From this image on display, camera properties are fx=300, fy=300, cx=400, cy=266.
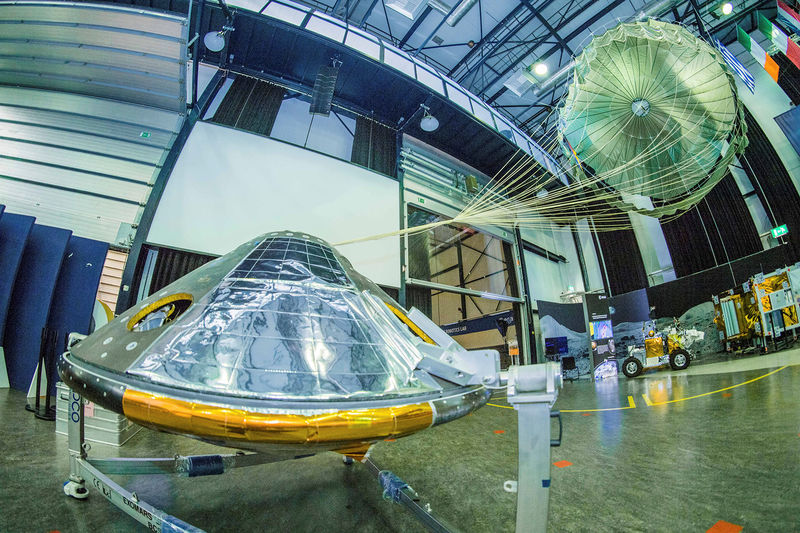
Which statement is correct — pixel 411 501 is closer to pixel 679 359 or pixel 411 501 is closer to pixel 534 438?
pixel 534 438

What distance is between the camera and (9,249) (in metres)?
3.68

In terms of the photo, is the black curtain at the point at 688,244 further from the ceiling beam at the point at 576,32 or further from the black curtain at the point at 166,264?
the black curtain at the point at 166,264

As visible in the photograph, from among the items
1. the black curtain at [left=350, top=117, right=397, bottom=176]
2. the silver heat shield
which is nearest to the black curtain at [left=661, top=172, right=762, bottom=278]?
the black curtain at [left=350, top=117, right=397, bottom=176]

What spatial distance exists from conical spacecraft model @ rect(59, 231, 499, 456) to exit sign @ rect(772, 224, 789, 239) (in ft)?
38.1

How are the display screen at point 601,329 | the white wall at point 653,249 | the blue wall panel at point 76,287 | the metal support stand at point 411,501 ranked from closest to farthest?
the metal support stand at point 411,501
the blue wall panel at point 76,287
the display screen at point 601,329
the white wall at point 653,249

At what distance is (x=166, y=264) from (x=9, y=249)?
1.59m

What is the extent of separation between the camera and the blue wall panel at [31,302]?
3.75 m

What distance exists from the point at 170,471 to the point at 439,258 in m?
11.6

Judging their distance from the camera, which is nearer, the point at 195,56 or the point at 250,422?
the point at 250,422

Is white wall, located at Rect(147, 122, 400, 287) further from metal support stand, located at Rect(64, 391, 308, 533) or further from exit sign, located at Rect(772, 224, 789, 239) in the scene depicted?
exit sign, located at Rect(772, 224, 789, 239)

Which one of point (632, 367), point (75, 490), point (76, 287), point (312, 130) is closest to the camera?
point (75, 490)

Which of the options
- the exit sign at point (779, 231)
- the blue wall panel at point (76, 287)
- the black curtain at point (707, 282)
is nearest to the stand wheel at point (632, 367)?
the black curtain at point (707, 282)

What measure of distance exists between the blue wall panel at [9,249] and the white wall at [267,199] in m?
1.30

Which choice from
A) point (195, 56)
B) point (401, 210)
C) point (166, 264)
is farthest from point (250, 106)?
point (401, 210)
